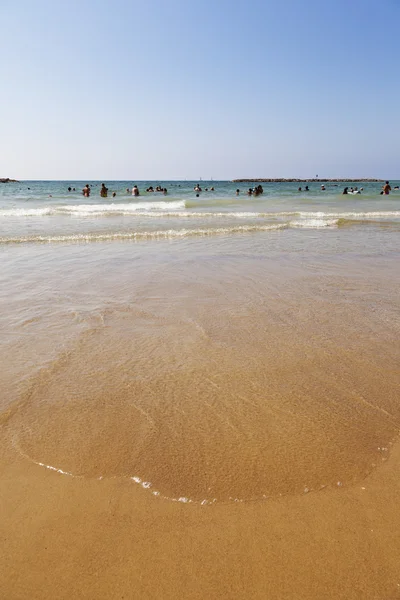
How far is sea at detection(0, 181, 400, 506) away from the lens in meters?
2.24

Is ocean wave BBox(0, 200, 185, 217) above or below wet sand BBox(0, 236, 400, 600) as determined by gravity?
above

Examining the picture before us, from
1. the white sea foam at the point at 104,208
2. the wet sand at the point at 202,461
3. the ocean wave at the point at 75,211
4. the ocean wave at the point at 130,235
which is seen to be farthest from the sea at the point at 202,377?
the white sea foam at the point at 104,208

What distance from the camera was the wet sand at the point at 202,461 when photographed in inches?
65.1

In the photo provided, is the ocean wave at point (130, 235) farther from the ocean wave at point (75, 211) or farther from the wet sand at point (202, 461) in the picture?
the ocean wave at point (75, 211)

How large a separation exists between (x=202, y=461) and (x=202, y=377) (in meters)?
1.00

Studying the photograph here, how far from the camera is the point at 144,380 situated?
3.17 m

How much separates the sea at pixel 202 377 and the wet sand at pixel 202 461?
0.01 m

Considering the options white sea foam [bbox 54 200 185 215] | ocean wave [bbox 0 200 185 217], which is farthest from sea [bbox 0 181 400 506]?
white sea foam [bbox 54 200 185 215]

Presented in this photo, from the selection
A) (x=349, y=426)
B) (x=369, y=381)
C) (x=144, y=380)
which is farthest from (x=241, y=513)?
(x=369, y=381)

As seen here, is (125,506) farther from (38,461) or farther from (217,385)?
(217,385)

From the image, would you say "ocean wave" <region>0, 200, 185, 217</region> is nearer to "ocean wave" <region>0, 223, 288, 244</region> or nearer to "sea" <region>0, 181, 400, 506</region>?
"ocean wave" <region>0, 223, 288, 244</region>

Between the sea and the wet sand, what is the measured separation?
1cm

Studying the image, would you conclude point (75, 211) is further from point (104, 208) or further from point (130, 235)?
point (130, 235)

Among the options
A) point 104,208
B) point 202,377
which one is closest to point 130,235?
point 202,377
